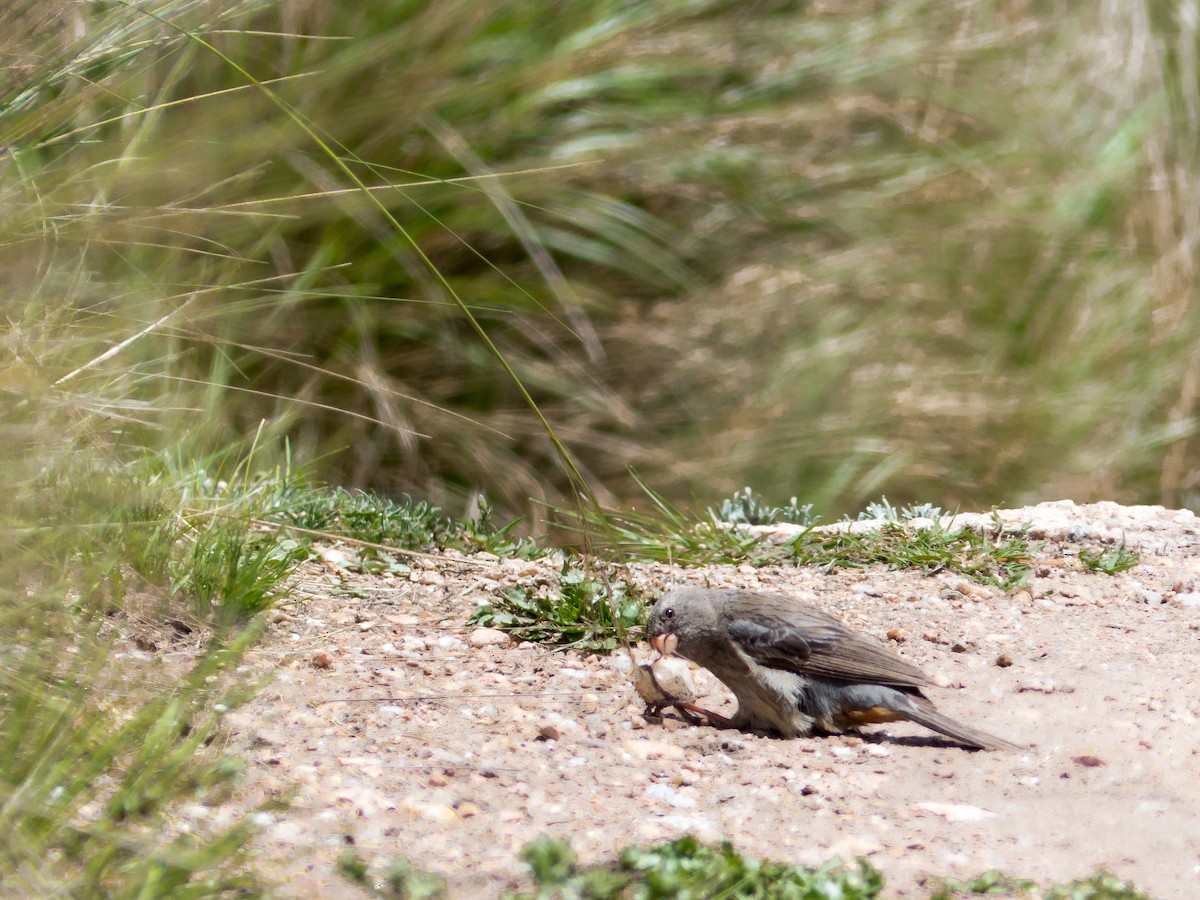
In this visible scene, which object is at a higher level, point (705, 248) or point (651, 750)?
point (705, 248)

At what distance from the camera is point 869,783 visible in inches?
95.7

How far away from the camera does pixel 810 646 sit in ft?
8.77

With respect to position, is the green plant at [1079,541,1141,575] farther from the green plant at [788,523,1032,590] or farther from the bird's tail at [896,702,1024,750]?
the bird's tail at [896,702,1024,750]

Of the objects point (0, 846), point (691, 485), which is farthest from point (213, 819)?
point (691, 485)

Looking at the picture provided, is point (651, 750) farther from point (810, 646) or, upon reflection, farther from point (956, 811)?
point (956, 811)

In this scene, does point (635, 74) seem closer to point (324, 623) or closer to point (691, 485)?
point (691, 485)

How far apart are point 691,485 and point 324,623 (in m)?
1.64

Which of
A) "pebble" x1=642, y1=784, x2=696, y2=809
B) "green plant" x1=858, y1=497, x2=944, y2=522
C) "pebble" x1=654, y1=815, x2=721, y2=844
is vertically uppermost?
"pebble" x1=654, y1=815, x2=721, y2=844

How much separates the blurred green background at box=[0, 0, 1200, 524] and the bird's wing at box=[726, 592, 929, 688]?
55.9 inches

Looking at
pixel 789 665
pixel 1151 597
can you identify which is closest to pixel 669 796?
pixel 789 665

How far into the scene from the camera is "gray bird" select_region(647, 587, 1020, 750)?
8.58 ft

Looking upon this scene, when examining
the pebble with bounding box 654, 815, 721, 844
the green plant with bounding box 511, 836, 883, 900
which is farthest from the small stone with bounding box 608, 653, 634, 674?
the green plant with bounding box 511, 836, 883, 900

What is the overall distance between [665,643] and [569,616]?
30 cm

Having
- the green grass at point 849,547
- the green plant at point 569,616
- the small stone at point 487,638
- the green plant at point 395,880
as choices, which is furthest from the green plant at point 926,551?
the green plant at point 395,880
